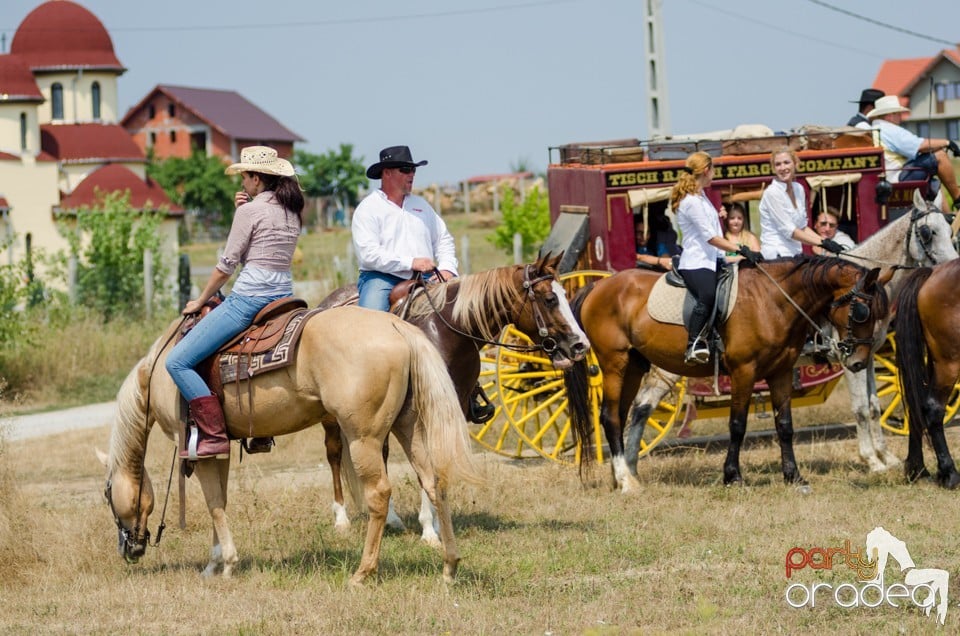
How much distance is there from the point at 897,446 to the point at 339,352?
6.86m

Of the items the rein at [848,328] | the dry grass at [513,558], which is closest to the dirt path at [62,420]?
the dry grass at [513,558]

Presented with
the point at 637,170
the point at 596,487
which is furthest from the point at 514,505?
the point at 637,170

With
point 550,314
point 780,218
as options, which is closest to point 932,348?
point 780,218

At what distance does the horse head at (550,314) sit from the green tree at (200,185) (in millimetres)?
54076

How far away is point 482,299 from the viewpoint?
27.8 ft

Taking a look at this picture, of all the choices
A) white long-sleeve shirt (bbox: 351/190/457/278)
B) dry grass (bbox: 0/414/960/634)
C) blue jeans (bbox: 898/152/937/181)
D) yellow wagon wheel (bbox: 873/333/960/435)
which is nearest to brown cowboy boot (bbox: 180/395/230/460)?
dry grass (bbox: 0/414/960/634)

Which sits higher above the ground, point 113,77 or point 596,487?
point 113,77

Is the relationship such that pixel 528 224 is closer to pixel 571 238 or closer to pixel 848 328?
pixel 571 238

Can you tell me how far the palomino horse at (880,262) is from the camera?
35.8ft

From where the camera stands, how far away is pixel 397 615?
6.76 m

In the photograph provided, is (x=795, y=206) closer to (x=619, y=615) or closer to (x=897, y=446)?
(x=897, y=446)

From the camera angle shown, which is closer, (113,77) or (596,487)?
(596,487)

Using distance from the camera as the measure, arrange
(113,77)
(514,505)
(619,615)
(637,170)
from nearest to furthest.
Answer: (619,615)
(514,505)
(637,170)
(113,77)

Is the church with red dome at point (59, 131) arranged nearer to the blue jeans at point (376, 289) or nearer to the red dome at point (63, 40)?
the red dome at point (63, 40)
